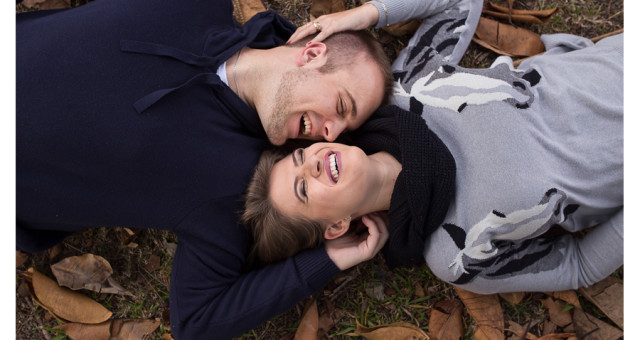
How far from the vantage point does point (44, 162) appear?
226 centimetres

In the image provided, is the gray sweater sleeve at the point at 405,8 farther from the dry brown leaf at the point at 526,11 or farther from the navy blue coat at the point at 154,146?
the navy blue coat at the point at 154,146

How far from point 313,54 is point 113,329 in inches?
87.9

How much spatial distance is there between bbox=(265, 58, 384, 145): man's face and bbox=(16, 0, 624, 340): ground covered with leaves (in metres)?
0.70

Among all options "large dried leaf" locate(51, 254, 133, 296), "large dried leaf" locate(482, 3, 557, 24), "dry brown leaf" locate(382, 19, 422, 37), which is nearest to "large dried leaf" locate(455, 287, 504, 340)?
"dry brown leaf" locate(382, 19, 422, 37)

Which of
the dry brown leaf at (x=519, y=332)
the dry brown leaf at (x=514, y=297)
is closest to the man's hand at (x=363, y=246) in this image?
the dry brown leaf at (x=514, y=297)

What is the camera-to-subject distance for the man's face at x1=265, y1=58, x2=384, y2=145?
2406mm

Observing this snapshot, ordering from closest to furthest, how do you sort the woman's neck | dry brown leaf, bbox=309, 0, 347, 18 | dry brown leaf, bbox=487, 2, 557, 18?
the woman's neck
dry brown leaf, bbox=487, 2, 557, 18
dry brown leaf, bbox=309, 0, 347, 18

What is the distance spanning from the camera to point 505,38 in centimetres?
294

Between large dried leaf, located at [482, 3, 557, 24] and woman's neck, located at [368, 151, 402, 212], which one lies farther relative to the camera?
large dried leaf, located at [482, 3, 557, 24]

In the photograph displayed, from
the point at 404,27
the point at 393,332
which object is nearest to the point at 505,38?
the point at 404,27

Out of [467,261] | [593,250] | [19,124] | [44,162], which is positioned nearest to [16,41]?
[19,124]

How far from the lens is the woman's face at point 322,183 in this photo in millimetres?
2197

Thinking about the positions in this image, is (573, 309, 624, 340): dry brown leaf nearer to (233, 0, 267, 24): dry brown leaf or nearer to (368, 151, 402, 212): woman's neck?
(368, 151, 402, 212): woman's neck

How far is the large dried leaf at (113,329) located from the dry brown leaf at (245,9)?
2182 mm
